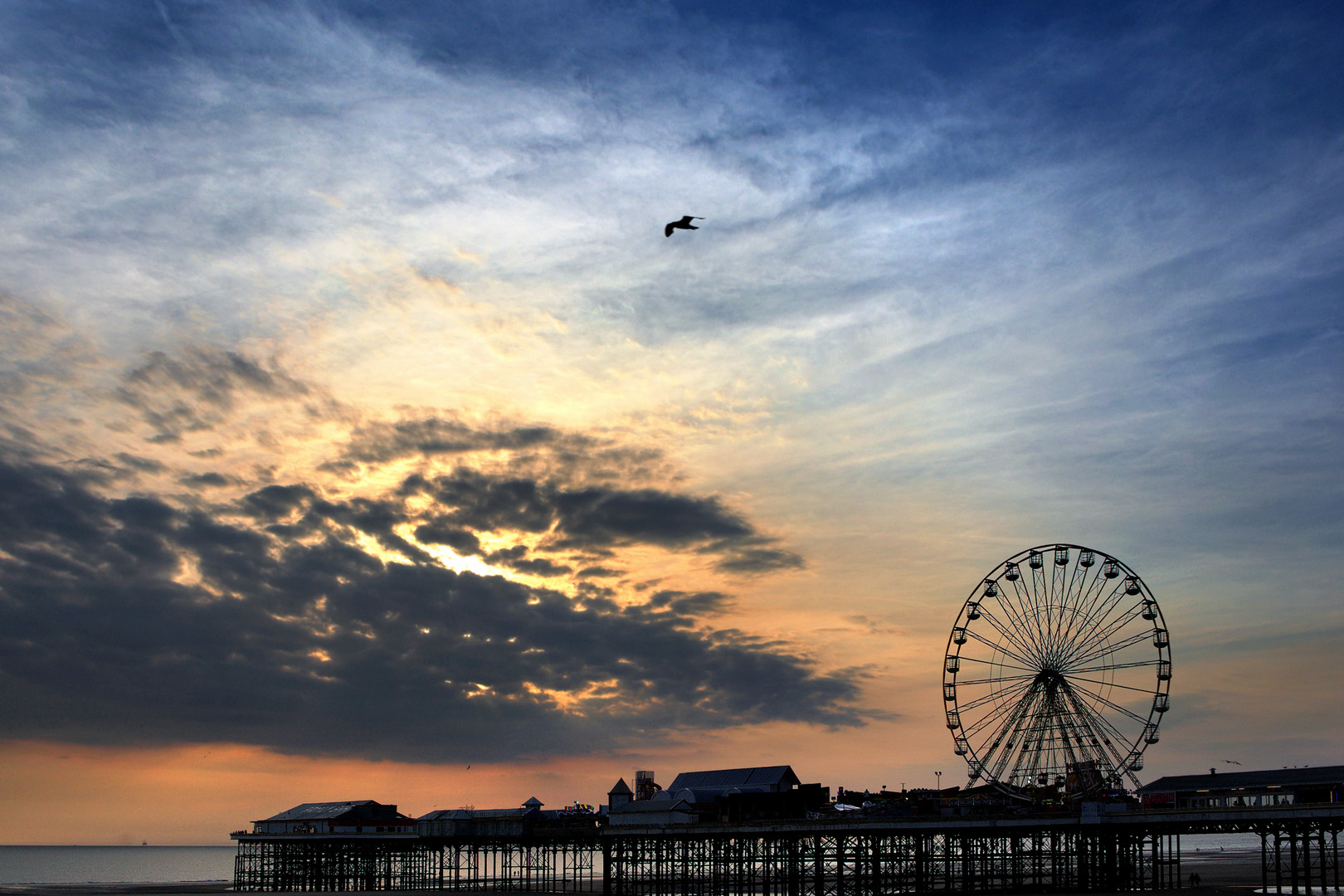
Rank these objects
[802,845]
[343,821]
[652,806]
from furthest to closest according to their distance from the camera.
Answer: [343,821]
[652,806]
[802,845]

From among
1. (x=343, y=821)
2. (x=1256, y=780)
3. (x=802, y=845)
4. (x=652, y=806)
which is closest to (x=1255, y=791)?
(x=1256, y=780)

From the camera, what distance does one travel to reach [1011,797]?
230 feet

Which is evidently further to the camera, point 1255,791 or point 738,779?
point 738,779

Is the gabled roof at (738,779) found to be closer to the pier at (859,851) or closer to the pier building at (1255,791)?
the pier at (859,851)

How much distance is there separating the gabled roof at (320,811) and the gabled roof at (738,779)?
42247mm

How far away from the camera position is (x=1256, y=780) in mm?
80000

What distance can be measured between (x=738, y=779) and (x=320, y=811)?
5408 centimetres

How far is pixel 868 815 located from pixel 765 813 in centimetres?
1162

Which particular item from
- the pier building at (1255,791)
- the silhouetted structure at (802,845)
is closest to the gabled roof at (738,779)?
the silhouetted structure at (802,845)

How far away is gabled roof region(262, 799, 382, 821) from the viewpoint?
11444 cm

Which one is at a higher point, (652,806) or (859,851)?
(652,806)

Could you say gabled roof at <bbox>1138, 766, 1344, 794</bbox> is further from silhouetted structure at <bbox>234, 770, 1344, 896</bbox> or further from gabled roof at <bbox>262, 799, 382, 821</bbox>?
gabled roof at <bbox>262, 799, 382, 821</bbox>

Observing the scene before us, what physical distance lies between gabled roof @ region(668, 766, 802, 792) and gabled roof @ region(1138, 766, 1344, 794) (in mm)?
25100

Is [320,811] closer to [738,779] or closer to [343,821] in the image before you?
[343,821]
